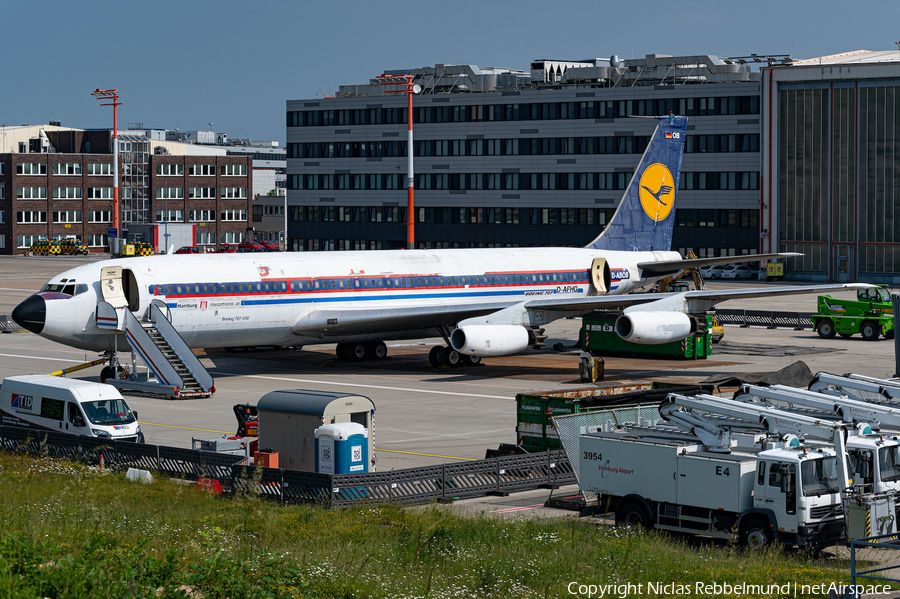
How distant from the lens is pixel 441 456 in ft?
101

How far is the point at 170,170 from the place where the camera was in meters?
183

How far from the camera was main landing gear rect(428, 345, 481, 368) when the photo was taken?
50344 mm

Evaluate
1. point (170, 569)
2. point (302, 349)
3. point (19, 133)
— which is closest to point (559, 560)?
point (170, 569)

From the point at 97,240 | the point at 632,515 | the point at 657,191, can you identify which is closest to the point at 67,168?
the point at 97,240

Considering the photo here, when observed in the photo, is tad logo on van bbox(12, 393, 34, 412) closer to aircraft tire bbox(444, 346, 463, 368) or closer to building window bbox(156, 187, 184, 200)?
aircraft tire bbox(444, 346, 463, 368)

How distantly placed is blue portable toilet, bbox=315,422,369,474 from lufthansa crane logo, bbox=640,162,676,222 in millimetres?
35577

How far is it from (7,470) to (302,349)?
3177 centimetres

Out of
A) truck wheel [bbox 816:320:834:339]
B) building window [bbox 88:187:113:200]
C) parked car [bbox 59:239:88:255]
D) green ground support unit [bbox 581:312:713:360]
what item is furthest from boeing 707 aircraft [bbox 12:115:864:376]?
building window [bbox 88:187:113:200]

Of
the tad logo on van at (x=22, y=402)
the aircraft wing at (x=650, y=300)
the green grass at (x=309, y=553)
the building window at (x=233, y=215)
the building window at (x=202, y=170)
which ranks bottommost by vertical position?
the green grass at (x=309, y=553)

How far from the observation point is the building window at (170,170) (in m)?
182

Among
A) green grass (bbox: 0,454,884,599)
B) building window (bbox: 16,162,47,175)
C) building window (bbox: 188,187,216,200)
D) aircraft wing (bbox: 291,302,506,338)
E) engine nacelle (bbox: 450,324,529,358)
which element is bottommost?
green grass (bbox: 0,454,884,599)

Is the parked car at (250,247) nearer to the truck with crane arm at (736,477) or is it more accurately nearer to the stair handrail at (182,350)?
the stair handrail at (182,350)

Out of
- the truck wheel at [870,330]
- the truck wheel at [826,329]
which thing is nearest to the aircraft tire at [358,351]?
the truck wheel at [826,329]

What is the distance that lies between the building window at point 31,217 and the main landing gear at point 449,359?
13588 cm
